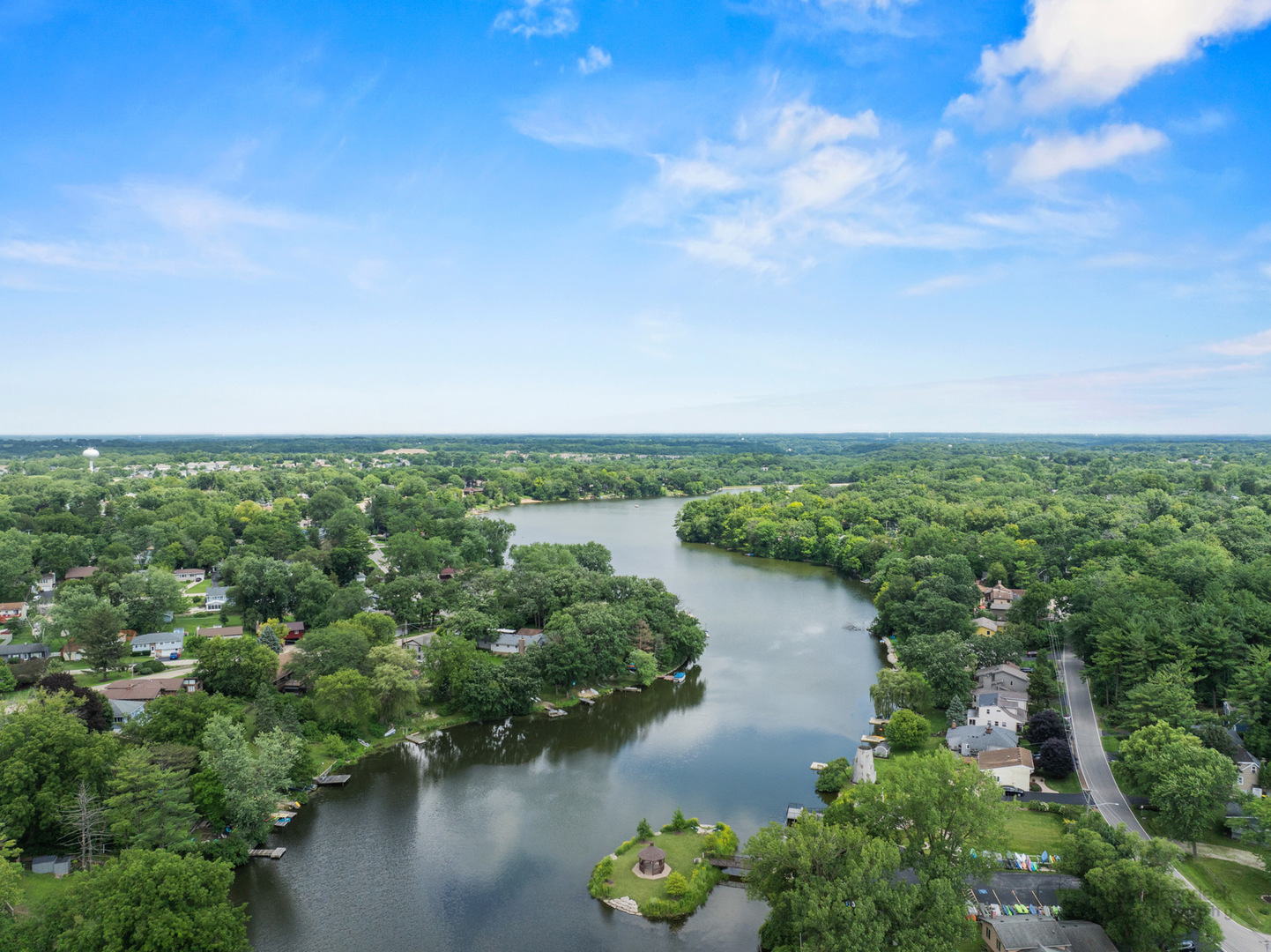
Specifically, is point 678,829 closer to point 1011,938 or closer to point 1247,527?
point 1011,938

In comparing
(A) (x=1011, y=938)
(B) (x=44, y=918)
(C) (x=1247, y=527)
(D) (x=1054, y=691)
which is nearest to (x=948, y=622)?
(D) (x=1054, y=691)

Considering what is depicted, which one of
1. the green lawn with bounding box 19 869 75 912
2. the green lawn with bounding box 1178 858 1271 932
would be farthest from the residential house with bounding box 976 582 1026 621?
the green lawn with bounding box 19 869 75 912

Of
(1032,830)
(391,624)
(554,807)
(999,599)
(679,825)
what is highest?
(391,624)

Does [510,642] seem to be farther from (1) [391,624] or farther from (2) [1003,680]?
(2) [1003,680]

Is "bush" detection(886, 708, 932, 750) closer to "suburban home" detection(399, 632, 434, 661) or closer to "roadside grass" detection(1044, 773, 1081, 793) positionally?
"roadside grass" detection(1044, 773, 1081, 793)

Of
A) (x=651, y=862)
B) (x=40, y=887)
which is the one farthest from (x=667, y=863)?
(x=40, y=887)

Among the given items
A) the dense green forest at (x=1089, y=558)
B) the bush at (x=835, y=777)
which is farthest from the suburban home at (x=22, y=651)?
the dense green forest at (x=1089, y=558)

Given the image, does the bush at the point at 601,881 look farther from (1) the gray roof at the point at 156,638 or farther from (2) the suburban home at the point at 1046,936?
(1) the gray roof at the point at 156,638

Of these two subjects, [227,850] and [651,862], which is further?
[651,862]
